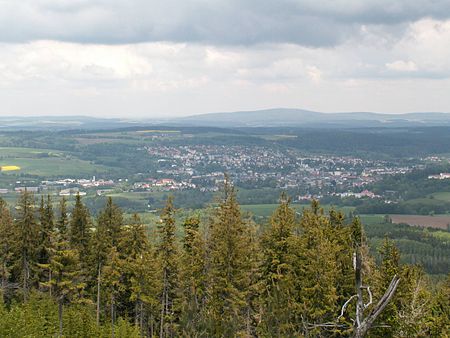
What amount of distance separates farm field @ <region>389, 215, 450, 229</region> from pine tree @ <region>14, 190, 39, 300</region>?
139860 millimetres

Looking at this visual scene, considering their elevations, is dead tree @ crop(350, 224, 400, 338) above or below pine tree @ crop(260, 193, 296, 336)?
above

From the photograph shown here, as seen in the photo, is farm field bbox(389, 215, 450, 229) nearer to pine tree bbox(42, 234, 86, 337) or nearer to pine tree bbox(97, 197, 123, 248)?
pine tree bbox(97, 197, 123, 248)

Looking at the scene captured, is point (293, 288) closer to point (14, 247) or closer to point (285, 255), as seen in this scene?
point (285, 255)

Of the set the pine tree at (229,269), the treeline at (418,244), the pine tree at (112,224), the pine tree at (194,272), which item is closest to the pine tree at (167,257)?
the pine tree at (194,272)

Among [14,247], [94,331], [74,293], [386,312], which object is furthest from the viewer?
[14,247]

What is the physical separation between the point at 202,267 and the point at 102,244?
12548mm

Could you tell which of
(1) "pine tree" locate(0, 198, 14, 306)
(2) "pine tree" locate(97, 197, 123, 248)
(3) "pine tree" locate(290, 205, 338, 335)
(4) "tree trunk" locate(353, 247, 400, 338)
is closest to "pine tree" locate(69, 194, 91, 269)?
(2) "pine tree" locate(97, 197, 123, 248)

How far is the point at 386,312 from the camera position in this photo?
35125mm

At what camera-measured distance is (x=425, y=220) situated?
17775cm

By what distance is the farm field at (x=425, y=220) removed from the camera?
547ft

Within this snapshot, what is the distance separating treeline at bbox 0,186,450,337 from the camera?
3416 centimetres

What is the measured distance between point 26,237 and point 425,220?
505 feet

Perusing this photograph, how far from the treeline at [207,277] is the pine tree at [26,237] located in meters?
0.10

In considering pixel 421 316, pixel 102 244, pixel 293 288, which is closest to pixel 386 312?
pixel 421 316
